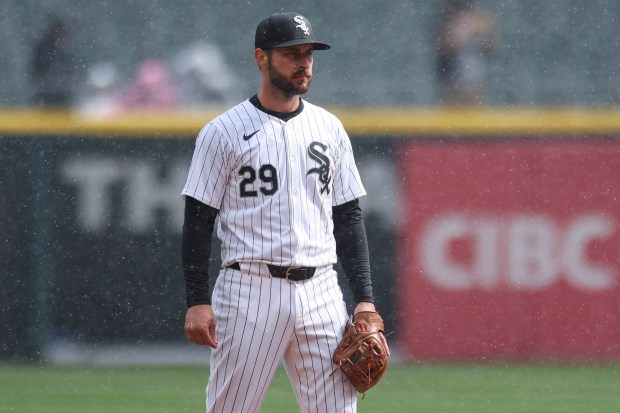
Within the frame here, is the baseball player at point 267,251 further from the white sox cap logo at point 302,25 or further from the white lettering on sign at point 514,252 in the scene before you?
the white lettering on sign at point 514,252

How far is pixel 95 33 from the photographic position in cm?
968

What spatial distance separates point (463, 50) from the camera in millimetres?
8531

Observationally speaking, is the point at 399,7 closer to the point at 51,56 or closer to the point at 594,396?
the point at 51,56

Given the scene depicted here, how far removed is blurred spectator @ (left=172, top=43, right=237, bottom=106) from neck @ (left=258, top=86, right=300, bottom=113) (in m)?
4.60

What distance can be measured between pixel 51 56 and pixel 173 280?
6.44ft

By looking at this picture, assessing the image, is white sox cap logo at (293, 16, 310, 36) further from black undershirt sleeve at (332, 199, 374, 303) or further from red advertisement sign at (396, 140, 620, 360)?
red advertisement sign at (396, 140, 620, 360)

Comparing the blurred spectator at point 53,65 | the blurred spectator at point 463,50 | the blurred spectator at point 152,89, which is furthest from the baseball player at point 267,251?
the blurred spectator at point 463,50

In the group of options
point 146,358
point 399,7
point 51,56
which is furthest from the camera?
point 399,7

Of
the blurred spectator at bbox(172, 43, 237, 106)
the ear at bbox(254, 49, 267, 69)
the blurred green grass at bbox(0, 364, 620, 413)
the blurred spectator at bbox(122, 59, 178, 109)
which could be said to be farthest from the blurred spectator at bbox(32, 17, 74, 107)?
the ear at bbox(254, 49, 267, 69)

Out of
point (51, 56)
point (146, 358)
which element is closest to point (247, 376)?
point (146, 358)

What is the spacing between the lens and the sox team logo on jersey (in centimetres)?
335

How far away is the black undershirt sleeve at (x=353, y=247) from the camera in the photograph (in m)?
3.43

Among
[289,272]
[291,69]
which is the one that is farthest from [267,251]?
[291,69]

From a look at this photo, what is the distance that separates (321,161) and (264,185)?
0.17 m
